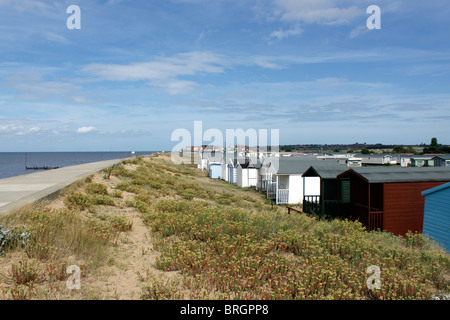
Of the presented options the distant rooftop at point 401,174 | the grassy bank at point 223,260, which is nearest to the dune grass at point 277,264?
the grassy bank at point 223,260

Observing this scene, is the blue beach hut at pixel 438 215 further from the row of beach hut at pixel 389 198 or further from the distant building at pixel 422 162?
the distant building at pixel 422 162

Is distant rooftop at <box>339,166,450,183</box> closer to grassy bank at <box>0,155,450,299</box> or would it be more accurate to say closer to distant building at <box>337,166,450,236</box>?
distant building at <box>337,166,450,236</box>

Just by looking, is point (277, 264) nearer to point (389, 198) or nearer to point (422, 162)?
point (389, 198)

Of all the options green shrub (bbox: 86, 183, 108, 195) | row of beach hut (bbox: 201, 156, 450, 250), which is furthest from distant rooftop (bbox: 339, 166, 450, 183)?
green shrub (bbox: 86, 183, 108, 195)

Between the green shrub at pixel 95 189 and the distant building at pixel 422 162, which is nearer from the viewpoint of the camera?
the green shrub at pixel 95 189

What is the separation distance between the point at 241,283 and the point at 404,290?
9.00ft

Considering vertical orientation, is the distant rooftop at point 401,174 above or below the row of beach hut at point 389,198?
above

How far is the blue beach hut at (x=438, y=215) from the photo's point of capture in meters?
11.0

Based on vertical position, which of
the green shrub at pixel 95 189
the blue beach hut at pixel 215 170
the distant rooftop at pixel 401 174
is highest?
the distant rooftop at pixel 401 174

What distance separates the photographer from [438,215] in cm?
1148

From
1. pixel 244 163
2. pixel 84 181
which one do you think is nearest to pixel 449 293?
pixel 84 181

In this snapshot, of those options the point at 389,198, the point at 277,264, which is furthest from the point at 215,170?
the point at 277,264

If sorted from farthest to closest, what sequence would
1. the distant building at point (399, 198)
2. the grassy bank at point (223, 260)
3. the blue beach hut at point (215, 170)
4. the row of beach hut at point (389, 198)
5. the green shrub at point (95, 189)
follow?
the blue beach hut at point (215, 170), the distant building at point (399, 198), the green shrub at point (95, 189), the row of beach hut at point (389, 198), the grassy bank at point (223, 260)

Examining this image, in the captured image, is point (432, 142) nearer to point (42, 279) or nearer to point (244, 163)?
point (244, 163)
